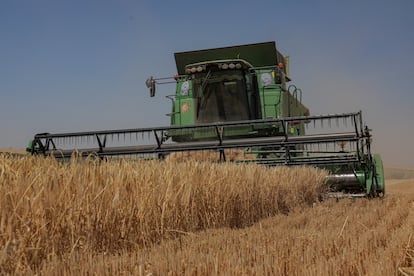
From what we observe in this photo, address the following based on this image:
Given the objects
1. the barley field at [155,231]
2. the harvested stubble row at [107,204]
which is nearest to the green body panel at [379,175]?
the barley field at [155,231]

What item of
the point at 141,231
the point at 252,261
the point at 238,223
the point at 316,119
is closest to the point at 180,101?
the point at 316,119

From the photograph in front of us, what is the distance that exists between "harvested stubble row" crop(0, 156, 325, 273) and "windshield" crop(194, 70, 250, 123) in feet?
12.9

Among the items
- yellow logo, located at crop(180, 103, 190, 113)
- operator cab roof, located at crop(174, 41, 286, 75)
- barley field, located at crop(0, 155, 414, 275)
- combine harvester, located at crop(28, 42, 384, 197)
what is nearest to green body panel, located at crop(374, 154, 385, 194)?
combine harvester, located at crop(28, 42, 384, 197)

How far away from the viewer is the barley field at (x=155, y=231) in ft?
7.20

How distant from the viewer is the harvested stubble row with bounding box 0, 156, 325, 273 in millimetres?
2244

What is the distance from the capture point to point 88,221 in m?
2.71

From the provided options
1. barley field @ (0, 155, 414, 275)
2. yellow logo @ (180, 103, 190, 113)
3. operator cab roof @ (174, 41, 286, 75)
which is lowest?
barley field @ (0, 155, 414, 275)

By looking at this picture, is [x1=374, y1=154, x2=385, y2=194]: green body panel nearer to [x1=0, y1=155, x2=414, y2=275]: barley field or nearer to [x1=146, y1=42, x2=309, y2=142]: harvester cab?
[x1=146, y1=42, x2=309, y2=142]: harvester cab

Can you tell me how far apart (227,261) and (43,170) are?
1209mm

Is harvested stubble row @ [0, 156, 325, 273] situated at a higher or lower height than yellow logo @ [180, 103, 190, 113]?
lower

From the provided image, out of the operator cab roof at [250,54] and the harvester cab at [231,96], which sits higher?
the operator cab roof at [250,54]

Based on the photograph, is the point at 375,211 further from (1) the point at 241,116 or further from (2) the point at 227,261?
(1) the point at 241,116

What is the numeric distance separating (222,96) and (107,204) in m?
6.35

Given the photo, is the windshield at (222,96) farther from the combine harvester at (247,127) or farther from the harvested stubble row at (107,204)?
the harvested stubble row at (107,204)
